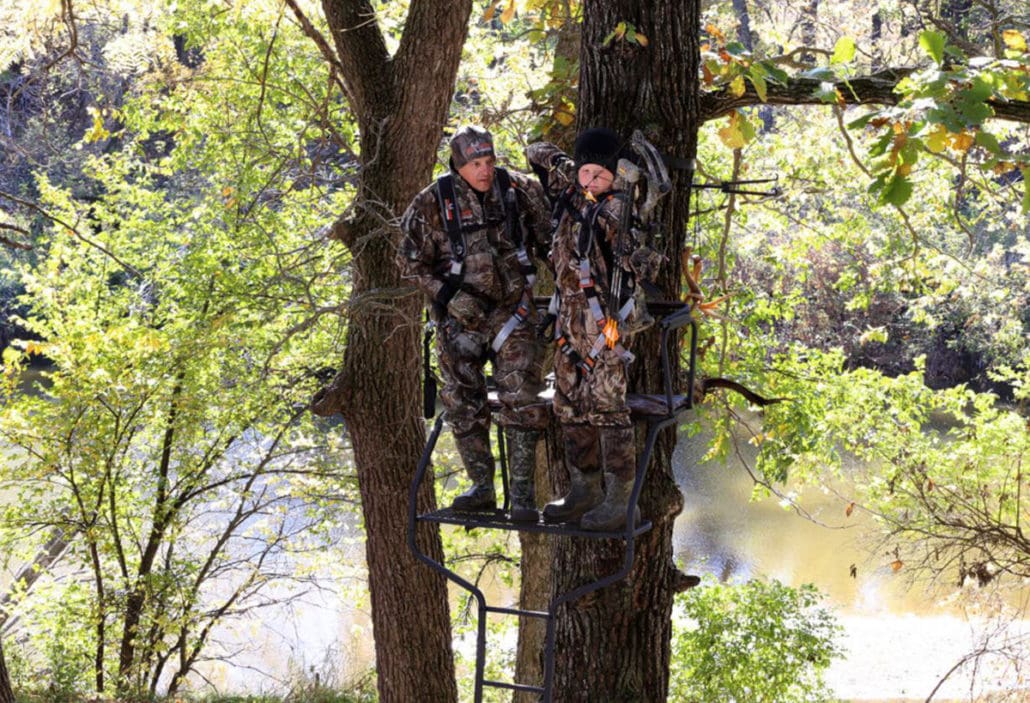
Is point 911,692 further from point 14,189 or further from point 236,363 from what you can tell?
point 14,189

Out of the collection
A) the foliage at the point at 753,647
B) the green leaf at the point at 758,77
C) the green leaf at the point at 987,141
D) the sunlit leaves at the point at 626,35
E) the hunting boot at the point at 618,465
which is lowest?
the foliage at the point at 753,647

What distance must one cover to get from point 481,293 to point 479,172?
447 mm

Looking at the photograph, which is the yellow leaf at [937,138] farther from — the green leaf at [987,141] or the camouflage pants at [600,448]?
the camouflage pants at [600,448]

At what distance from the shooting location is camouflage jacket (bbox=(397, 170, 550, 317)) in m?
4.20

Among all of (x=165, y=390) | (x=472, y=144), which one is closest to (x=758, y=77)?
(x=472, y=144)

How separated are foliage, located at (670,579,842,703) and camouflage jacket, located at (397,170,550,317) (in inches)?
303

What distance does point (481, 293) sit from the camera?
4.20 m

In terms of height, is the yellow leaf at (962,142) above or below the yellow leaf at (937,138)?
above

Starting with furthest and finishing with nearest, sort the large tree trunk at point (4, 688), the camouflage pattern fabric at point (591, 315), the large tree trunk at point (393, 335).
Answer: the large tree trunk at point (393, 335), the large tree trunk at point (4, 688), the camouflage pattern fabric at point (591, 315)

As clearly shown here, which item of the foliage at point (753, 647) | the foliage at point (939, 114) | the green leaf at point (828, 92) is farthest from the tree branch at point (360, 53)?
the foliage at point (753, 647)

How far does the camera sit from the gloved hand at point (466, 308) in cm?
419

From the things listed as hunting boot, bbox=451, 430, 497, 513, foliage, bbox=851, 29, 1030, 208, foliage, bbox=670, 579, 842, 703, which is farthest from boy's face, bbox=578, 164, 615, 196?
foliage, bbox=670, 579, 842, 703

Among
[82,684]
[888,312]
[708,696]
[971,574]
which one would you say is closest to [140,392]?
[82,684]

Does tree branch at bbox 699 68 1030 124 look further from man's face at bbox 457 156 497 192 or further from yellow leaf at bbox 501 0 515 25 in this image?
yellow leaf at bbox 501 0 515 25
